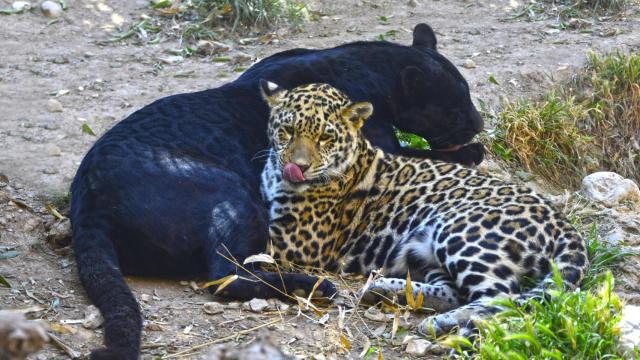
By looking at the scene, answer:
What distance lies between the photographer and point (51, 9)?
11.1 metres

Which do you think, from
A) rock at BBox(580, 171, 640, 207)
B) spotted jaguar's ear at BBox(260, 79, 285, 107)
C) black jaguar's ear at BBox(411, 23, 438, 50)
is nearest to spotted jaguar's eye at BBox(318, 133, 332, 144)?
spotted jaguar's ear at BBox(260, 79, 285, 107)

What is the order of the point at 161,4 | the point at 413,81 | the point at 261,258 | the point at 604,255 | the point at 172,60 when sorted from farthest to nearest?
the point at 161,4
the point at 172,60
the point at 413,81
the point at 604,255
the point at 261,258

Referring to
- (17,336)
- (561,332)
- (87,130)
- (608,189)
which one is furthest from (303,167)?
(17,336)

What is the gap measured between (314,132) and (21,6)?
629 cm

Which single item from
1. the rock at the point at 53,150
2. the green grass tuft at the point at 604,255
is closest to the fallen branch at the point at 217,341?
the green grass tuft at the point at 604,255

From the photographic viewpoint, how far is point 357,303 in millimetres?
5750

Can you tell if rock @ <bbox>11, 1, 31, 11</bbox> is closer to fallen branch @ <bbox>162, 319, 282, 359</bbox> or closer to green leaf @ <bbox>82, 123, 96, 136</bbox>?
green leaf @ <bbox>82, 123, 96, 136</bbox>

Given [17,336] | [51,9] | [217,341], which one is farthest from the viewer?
[51,9]

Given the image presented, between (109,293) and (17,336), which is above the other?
(17,336)

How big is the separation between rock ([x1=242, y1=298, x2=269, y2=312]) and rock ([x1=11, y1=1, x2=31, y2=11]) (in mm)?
6851

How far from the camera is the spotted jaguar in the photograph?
18.7ft

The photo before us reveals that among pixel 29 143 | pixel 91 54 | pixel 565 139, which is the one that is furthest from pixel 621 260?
pixel 91 54

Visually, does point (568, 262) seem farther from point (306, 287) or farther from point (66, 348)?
point (66, 348)

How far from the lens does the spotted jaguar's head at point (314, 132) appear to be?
20.3ft
